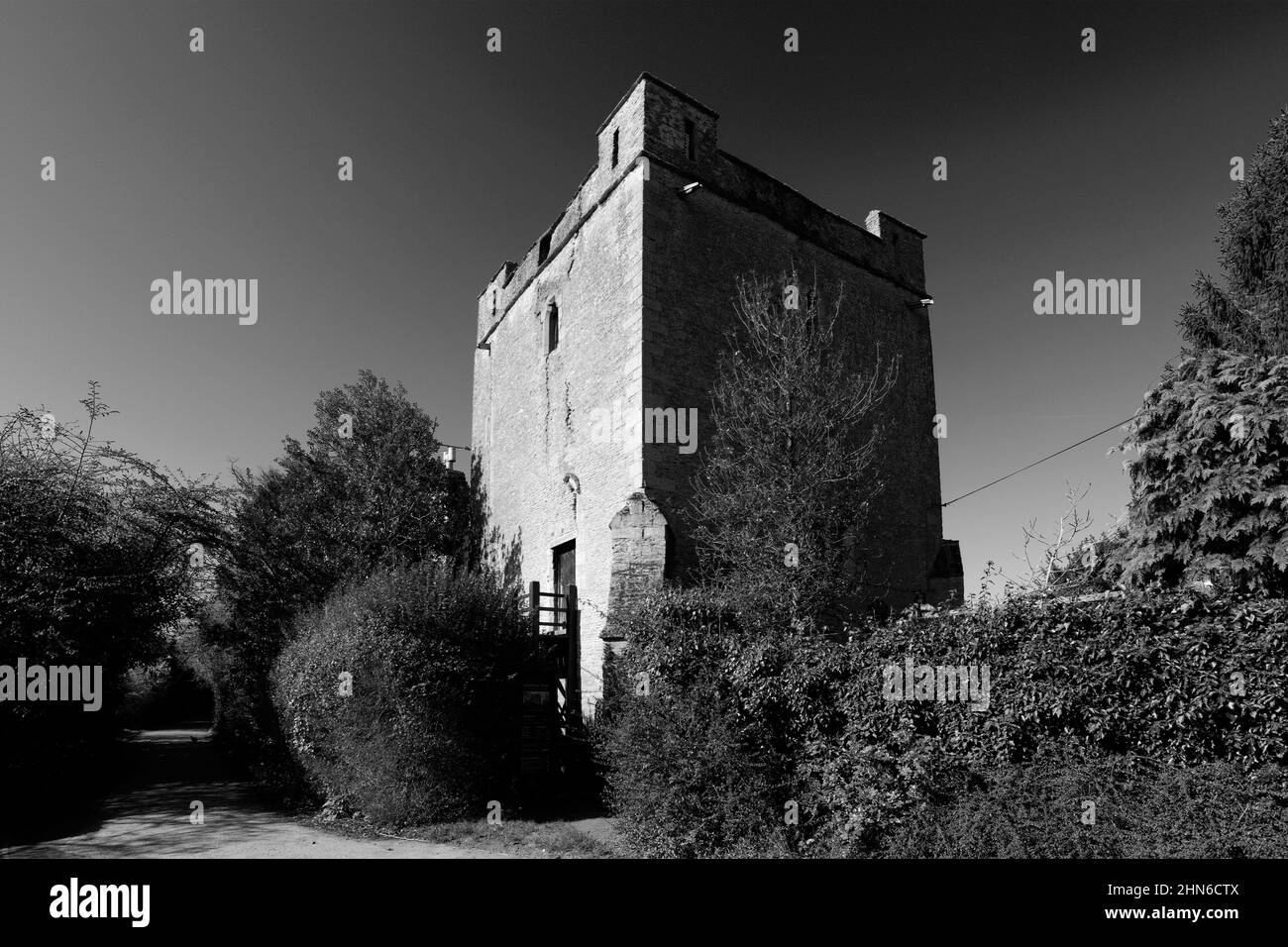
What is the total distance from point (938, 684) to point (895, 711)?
51 centimetres

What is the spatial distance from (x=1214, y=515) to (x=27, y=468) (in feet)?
48.2

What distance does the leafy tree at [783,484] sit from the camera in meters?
10.5

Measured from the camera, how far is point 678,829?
733 centimetres

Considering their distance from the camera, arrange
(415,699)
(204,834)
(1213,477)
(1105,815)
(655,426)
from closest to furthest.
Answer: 1. (1105,815)
2. (1213,477)
3. (204,834)
4. (415,699)
5. (655,426)

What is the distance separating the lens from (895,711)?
7250 millimetres

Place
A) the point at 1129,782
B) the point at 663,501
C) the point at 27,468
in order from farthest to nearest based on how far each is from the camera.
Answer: the point at 663,501 → the point at 27,468 → the point at 1129,782

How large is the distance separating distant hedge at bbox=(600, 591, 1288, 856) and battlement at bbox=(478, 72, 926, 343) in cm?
862

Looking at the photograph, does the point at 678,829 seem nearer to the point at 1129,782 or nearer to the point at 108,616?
the point at 1129,782

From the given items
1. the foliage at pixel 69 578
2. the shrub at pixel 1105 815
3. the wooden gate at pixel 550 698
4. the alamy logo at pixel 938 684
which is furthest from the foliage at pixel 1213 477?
the foliage at pixel 69 578

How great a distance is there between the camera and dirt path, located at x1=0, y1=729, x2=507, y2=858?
787cm

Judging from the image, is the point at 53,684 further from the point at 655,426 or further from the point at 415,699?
the point at 655,426

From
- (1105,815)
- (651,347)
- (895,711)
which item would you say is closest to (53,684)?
(651,347)
